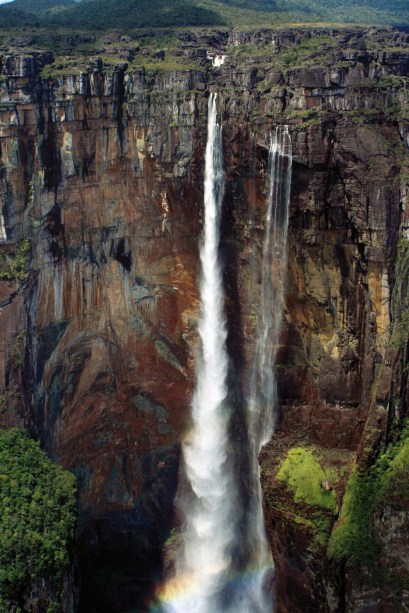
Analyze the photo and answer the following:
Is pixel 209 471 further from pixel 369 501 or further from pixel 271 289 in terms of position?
pixel 369 501

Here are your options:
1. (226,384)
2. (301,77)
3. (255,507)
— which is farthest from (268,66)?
(255,507)

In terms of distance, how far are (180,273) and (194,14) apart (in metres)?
14.2

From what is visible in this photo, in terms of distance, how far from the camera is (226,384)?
3238 centimetres

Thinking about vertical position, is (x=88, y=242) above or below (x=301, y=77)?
below

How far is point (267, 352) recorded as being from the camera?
30734 millimetres

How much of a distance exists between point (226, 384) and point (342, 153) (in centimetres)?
1109

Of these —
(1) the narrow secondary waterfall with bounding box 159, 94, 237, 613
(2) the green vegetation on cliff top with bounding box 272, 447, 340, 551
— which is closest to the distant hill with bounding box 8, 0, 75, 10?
(1) the narrow secondary waterfall with bounding box 159, 94, 237, 613

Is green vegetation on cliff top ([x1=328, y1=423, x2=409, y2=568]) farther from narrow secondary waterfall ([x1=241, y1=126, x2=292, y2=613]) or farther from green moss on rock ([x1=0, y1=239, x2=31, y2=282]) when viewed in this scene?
green moss on rock ([x1=0, y1=239, x2=31, y2=282])

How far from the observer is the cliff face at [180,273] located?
26531 millimetres

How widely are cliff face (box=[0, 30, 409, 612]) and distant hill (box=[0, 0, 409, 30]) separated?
4.63 m

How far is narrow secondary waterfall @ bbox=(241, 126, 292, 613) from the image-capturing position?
91.4ft

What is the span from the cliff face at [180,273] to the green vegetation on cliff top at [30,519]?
1912 mm

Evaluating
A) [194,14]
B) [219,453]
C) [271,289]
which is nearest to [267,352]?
[271,289]

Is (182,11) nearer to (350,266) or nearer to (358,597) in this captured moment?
(350,266)
